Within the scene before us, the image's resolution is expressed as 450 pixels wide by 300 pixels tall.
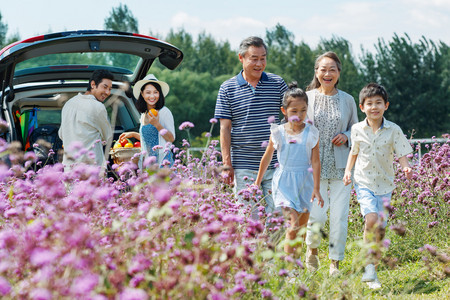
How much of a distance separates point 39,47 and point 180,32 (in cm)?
6654

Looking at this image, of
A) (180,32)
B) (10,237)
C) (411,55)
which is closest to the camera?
(10,237)

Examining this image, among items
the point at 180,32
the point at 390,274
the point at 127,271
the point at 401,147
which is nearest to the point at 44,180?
the point at 127,271

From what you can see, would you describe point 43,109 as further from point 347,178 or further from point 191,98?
point 191,98

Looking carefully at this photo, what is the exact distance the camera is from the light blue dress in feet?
14.5

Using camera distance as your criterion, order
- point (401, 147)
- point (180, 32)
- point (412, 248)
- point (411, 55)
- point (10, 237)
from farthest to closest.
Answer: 1. point (180, 32)
2. point (411, 55)
3. point (412, 248)
4. point (401, 147)
5. point (10, 237)

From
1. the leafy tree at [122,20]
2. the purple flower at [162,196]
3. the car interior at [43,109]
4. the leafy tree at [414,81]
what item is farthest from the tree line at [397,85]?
the purple flower at [162,196]

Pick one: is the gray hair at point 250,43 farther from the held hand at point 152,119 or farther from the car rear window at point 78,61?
the car rear window at point 78,61

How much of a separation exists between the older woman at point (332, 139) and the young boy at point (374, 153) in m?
0.14

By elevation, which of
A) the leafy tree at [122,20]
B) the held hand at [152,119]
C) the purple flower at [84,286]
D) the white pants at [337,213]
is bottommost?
the white pants at [337,213]

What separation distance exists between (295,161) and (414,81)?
138 ft

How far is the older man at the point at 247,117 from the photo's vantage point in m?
4.82

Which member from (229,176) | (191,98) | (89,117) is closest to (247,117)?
(229,176)

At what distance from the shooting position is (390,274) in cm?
486

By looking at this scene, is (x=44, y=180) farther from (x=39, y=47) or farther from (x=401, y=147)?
(x=39, y=47)
